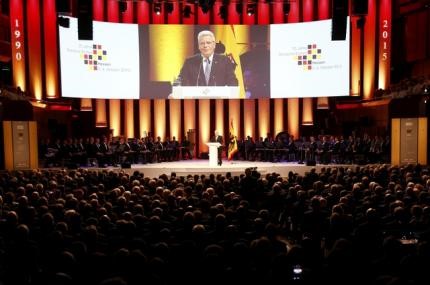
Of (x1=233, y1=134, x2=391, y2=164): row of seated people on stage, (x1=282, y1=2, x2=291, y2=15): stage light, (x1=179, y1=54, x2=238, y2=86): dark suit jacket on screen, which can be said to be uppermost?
(x1=282, y1=2, x2=291, y2=15): stage light

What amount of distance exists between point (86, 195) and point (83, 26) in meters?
5.97

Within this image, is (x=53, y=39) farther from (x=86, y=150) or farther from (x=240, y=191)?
(x=240, y=191)

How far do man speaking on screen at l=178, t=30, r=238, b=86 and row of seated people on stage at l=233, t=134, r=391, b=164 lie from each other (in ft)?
10.1

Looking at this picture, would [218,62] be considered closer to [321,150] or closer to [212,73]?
[212,73]

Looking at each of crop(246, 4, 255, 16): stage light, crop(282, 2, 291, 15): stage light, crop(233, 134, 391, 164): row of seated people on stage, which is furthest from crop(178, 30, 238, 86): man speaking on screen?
crop(282, 2, 291, 15): stage light

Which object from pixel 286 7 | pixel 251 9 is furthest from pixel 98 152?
pixel 286 7

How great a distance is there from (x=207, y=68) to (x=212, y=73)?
33 centimetres

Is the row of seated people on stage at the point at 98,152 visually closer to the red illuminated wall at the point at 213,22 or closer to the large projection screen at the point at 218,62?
the large projection screen at the point at 218,62

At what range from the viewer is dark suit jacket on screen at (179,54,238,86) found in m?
20.2

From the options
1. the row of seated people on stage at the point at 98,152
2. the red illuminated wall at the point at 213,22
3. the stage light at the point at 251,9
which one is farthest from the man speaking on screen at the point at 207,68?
the row of seated people on stage at the point at 98,152

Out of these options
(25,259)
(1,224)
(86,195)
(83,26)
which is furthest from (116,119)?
(25,259)

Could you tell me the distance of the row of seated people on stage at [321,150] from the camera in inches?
656

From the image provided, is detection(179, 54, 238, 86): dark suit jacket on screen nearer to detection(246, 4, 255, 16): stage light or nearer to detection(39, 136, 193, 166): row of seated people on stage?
detection(246, 4, 255, 16): stage light

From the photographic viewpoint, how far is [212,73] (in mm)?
20156
